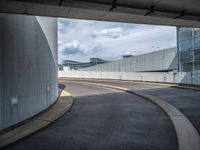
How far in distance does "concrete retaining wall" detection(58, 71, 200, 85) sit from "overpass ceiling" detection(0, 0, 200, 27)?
52.3 ft

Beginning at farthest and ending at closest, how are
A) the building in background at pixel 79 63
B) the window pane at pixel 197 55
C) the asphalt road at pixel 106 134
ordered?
the building in background at pixel 79 63 → the window pane at pixel 197 55 → the asphalt road at pixel 106 134

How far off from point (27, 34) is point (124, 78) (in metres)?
27.5

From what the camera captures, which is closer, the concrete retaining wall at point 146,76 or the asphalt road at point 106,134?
the asphalt road at point 106,134

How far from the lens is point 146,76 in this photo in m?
32.1

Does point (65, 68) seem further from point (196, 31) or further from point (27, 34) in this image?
point (27, 34)

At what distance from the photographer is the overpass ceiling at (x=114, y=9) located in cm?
715

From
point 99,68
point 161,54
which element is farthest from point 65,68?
point 161,54

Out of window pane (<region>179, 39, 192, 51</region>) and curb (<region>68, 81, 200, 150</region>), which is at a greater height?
window pane (<region>179, 39, 192, 51</region>)

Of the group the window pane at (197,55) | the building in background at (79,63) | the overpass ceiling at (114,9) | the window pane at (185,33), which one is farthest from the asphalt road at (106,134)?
the building in background at (79,63)

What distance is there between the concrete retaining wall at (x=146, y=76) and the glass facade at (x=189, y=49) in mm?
2434

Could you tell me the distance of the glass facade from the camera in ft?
89.3

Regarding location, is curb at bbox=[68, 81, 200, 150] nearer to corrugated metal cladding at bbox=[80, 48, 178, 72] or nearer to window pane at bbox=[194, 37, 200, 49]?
window pane at bbox=[194, 37, 200, 49]

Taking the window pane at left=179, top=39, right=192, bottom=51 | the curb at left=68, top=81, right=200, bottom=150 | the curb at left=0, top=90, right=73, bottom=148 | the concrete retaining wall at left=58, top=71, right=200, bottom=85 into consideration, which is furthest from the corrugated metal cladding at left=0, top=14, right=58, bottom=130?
the window pane at left=179, top=39, right=192, bottom=51

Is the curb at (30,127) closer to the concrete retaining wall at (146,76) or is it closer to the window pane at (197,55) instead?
the concrete retaining wall at (146,76)
